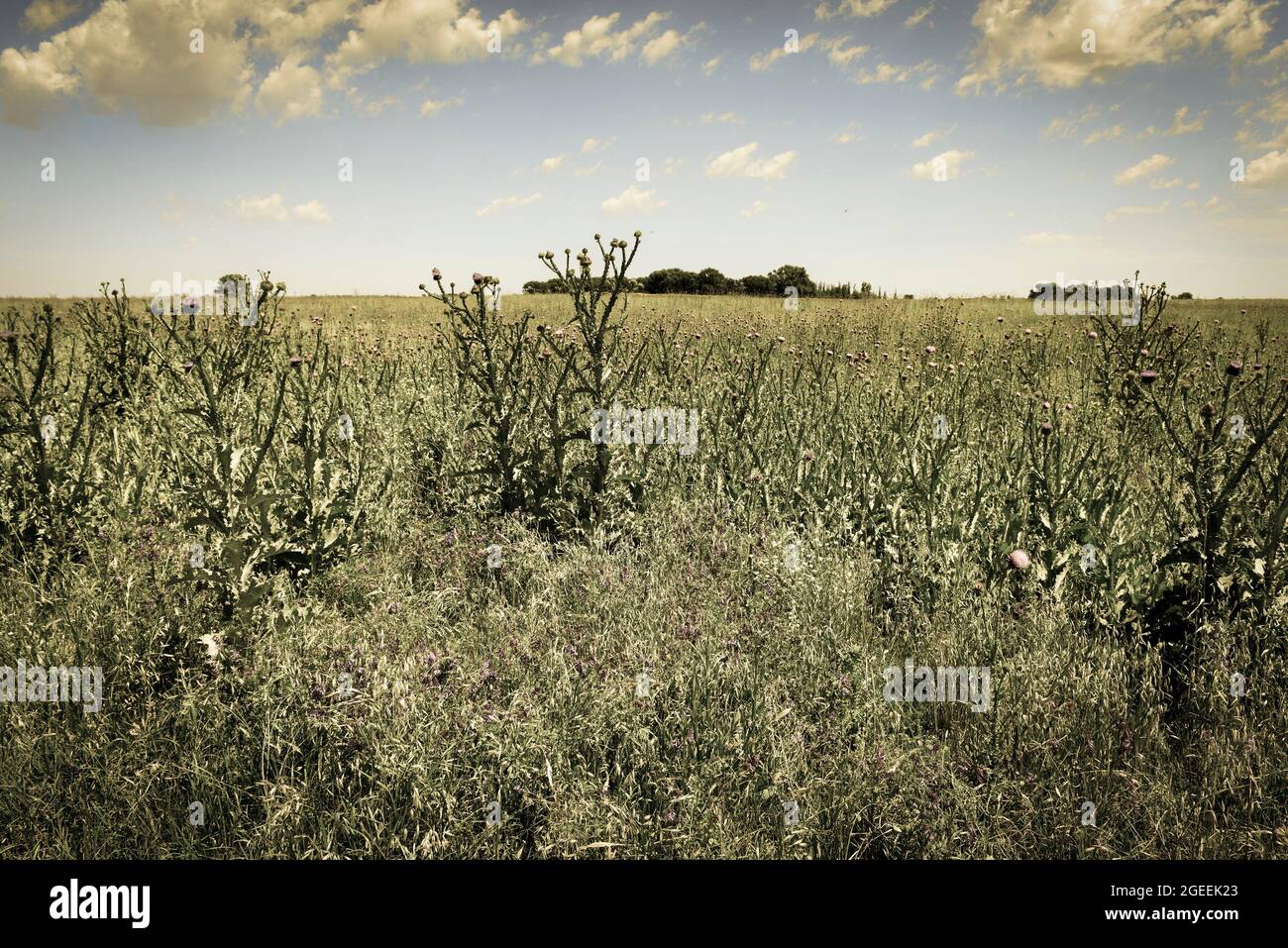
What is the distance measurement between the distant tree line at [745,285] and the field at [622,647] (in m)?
14.1

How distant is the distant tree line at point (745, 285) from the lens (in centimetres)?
2048

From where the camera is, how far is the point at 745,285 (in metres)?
30.5

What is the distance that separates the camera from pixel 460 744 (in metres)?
1.91

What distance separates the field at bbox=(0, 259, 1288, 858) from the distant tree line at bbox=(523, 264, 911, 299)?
553 inches

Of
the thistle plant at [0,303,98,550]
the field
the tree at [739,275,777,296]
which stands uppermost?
the tree at [739,275,777,296]

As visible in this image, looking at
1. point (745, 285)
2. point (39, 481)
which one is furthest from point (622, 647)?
point (745, 285)

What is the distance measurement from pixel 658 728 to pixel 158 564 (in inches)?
91.7

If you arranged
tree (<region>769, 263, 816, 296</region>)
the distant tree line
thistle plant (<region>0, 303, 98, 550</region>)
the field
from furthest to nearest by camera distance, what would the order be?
1. tree (<region>769, 263, 816, 296</region>)
2. the distant tree line
3. thistle plant (<region>0, 303, 98, 550</region>)
4. the field

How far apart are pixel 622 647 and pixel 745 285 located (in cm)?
2998

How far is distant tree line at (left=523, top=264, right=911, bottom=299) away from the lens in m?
20.5

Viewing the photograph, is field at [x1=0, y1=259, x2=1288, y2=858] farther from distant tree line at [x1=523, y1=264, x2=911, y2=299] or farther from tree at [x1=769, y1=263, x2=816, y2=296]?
tree at [x1=769, y1=263, x2=816, y2=296]

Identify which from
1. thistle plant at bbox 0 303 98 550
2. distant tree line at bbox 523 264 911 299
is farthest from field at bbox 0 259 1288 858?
distant tree line at bbox 523 264 911 299

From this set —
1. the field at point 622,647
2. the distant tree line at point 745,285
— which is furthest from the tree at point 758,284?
the field at point 622,647

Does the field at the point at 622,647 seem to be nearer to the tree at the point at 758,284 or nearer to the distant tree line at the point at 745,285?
the distant tree line at the point at 745,285
